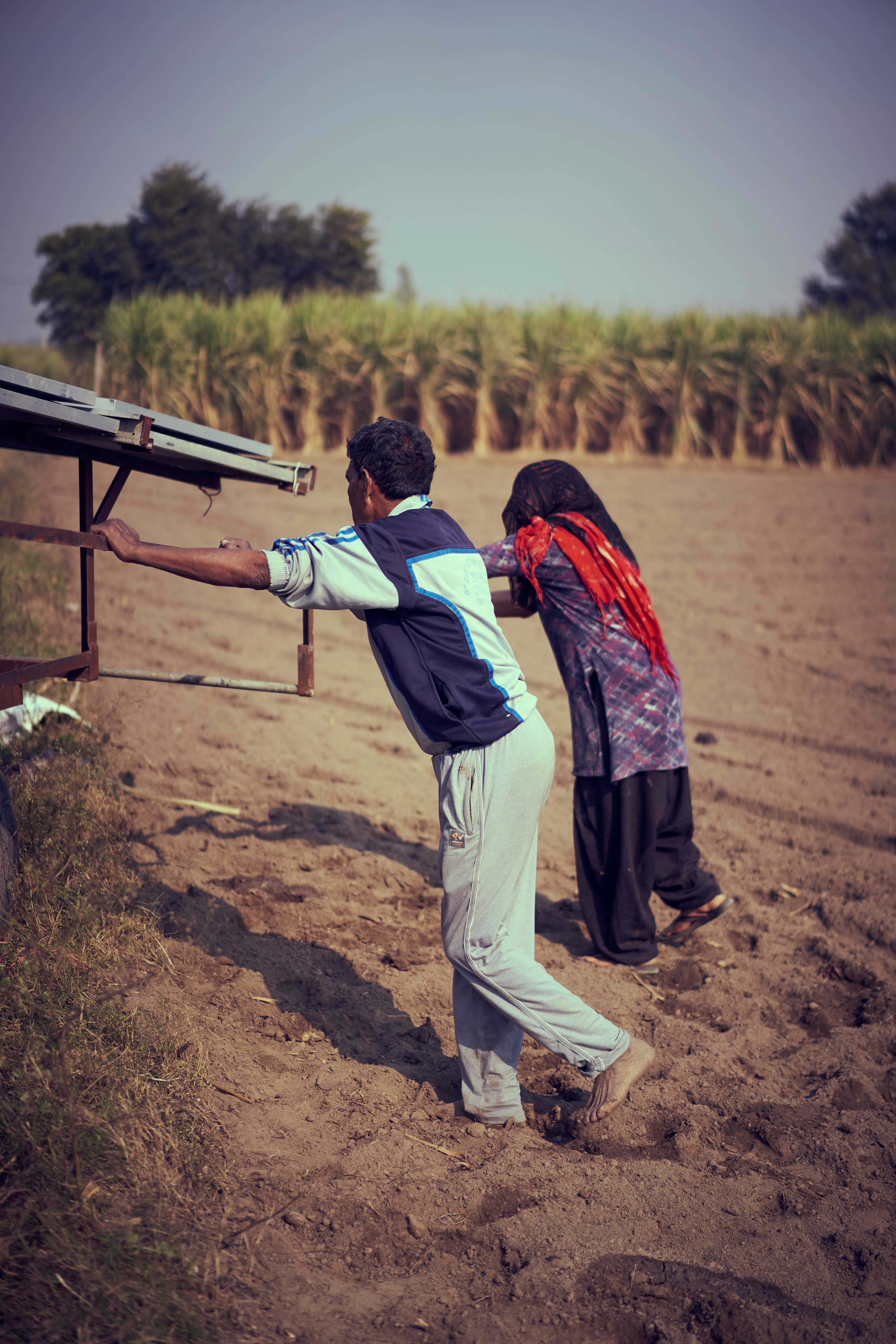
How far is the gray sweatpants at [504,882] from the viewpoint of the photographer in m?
2.47

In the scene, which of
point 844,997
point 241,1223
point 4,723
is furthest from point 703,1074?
point 4,723

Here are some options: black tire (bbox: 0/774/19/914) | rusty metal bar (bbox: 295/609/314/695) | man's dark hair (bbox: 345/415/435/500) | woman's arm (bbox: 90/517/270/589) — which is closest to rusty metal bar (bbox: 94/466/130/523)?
woman's arm (bbox: 90/517/270/589)

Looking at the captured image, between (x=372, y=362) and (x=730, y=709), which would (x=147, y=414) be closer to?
(x=730, y=709)

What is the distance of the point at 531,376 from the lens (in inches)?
592

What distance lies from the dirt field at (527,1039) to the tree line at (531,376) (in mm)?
8047

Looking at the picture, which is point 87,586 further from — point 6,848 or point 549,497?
point 549,497

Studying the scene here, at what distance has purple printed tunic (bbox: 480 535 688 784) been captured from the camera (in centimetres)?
374

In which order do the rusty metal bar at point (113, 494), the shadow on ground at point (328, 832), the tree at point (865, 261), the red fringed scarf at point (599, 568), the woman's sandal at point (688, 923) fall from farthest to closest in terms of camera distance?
the tree at point (865, 261)
the shadow on ground at point (328, 832)
the woman's sandal at point (688, 923)
the red fringed scarf at point (599, 568)
the rusty metal bar at point (113, 494)

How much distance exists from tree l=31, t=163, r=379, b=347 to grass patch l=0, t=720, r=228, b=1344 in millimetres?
27377

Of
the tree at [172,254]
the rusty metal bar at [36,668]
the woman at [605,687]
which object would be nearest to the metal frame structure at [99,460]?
the rusty metal bar at [36,668]

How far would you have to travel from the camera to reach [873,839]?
5.27m

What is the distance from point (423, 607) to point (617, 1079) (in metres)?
1.44

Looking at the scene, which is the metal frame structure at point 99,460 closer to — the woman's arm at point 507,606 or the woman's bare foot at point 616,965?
the woman's arm at point 507,606

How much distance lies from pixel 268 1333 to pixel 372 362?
14670 millimetres
